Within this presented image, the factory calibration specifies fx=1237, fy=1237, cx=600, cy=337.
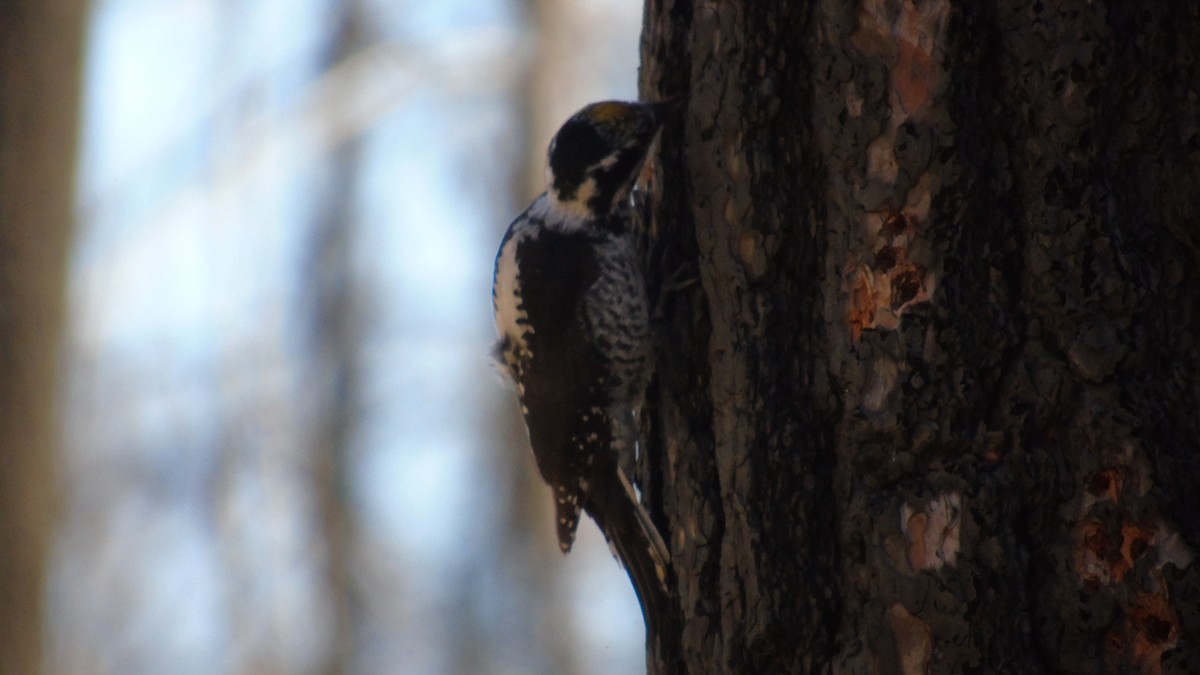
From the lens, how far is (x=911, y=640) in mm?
1863

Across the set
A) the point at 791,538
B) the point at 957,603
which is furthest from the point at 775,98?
the point at 957,603

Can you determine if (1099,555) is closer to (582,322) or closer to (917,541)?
(917,541)

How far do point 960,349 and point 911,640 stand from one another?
17.5 inches

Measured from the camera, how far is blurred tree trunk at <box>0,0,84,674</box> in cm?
344

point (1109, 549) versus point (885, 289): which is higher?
point (885, 289)

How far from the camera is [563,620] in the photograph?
1035 centimetres

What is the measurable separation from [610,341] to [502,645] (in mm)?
7963

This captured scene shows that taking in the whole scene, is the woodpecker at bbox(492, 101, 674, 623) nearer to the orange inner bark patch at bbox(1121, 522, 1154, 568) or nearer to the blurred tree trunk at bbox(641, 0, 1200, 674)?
the blurred tree trunk at bbox(641, 0, 1200, 674)

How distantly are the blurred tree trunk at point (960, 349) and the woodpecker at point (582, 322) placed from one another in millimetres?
669

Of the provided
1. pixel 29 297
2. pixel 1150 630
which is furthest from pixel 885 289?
pixel 29 297

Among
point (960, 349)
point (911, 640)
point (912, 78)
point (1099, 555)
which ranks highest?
point (912, 78)

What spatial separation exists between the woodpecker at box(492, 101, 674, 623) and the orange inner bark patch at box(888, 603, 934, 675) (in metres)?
0.94

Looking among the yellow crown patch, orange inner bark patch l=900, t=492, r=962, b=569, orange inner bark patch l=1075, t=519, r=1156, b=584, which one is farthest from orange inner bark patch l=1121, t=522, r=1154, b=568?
the yellow crown patch

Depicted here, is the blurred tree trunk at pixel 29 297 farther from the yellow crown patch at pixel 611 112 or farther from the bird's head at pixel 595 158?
the yellow crown patch at pixel 611 112
